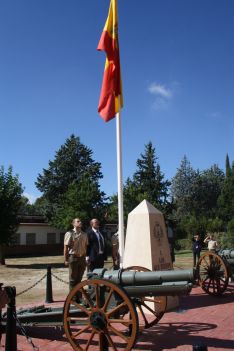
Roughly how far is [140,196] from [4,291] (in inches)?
1354

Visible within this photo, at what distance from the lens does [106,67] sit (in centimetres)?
1195

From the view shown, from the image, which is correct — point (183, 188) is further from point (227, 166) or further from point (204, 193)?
point (227, 166)

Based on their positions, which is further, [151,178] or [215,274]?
[151,178]

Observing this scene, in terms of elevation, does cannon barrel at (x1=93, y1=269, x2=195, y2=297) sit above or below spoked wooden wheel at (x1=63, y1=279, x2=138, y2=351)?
above

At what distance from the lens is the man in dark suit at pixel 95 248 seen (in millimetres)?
10500

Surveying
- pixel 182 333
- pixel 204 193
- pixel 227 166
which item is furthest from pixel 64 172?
pixel 182 333

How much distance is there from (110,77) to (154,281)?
665cm

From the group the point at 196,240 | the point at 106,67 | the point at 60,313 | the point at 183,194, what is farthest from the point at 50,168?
the point at 60,313

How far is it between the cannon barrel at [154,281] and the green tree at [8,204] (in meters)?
20.5

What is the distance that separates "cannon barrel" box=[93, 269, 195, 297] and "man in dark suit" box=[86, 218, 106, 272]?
3.69 metres

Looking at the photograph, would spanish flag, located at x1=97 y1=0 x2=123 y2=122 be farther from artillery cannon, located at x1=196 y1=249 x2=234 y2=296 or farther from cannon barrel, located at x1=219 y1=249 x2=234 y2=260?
cannon barrel, located at x1=219 y1=249 x2=234 y2=260

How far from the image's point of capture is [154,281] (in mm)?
6535

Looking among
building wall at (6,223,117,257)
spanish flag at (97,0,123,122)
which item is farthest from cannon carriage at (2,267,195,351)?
building wall at (6,223,117,257)

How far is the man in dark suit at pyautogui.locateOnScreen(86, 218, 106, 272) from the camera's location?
1050 centimetres
